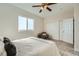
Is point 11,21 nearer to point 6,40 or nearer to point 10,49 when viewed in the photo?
point 6,40

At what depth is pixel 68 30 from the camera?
1.78 meters

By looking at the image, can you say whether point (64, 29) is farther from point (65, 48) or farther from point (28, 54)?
point (28, 54)

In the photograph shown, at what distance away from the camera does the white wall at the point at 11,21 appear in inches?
67.3

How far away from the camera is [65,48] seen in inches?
68.7

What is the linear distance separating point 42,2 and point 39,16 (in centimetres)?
27

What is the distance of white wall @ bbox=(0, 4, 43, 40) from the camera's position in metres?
1.71

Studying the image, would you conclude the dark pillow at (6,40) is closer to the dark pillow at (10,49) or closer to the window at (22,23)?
the dark pillow at (10,49)

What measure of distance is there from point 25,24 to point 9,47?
49 centimetres

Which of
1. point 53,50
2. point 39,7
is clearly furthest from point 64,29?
point 39,7

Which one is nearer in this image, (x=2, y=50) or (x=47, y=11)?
(x=2, y=50)

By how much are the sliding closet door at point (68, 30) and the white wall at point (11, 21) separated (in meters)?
0.44

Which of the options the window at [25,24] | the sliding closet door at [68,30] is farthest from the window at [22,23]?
the sliding closet door at [68,30]

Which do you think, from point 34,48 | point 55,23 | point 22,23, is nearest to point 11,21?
point 22,23

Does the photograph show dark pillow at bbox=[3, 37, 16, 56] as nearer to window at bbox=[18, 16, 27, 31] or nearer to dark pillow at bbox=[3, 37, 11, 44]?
dark pillow at bbox=[3, 37, 11, 44]
